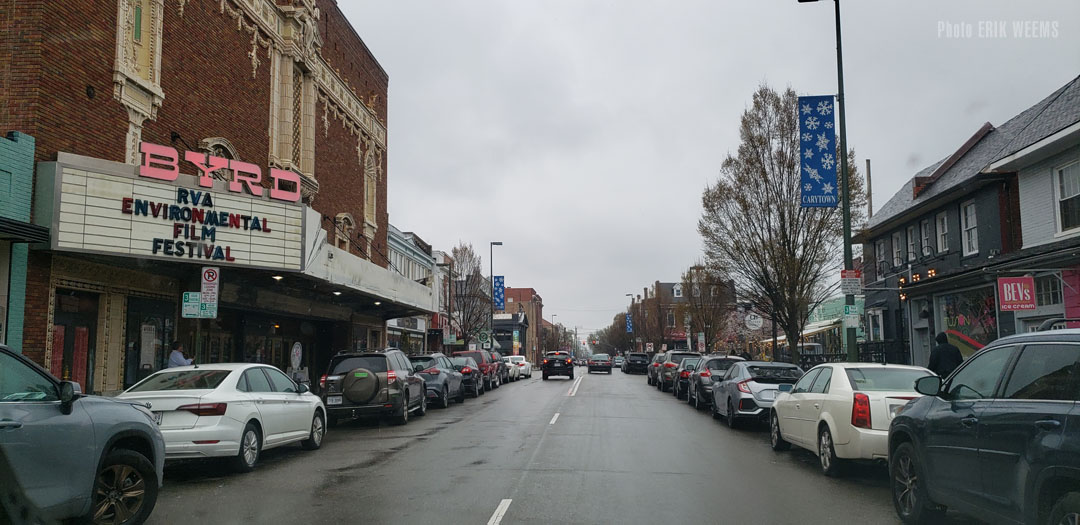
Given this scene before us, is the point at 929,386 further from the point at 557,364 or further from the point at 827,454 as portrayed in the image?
the point at 557,364

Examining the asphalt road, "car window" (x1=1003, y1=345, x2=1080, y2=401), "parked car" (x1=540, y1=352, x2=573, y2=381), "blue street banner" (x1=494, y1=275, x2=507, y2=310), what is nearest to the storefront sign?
the asphalt road

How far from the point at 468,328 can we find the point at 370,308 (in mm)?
21853

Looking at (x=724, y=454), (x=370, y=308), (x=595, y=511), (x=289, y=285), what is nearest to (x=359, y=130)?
(x=370, y=308)

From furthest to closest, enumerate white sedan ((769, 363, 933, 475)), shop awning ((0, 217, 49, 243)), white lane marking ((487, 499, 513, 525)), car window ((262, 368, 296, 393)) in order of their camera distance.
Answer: car window ((262, 368, 296, 393)) → shop awning ((0, 217, 49, 243)) → white sedan ((769, 363, 933, 475)) → white lane marking ((487, 499, 513, 525))

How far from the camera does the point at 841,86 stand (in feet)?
56.0

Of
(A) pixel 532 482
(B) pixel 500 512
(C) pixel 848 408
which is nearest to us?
(B) pixel 500 512

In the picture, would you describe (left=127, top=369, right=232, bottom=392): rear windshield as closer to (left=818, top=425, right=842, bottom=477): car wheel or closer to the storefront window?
(left=818, top=425, right=842, bottom=477): car wheel

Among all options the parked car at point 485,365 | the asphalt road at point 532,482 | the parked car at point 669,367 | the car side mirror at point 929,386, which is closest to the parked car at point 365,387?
the asphalt road at point 532,482

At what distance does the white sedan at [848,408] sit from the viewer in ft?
30.5

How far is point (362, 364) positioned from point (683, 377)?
11945 mm

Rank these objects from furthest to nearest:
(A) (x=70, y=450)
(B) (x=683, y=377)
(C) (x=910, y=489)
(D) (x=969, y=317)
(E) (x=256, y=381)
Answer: (B) (x=683, y=377)
(D) (x=969, y=317)
(E) (x=256, y=381)
(C) (x=910, y=489)
(A) (x=70, y=450)

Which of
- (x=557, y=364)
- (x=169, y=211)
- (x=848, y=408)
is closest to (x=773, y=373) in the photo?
(x=848, y=408)

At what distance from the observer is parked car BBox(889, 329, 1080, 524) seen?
498cm

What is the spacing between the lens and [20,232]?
40.1ft
